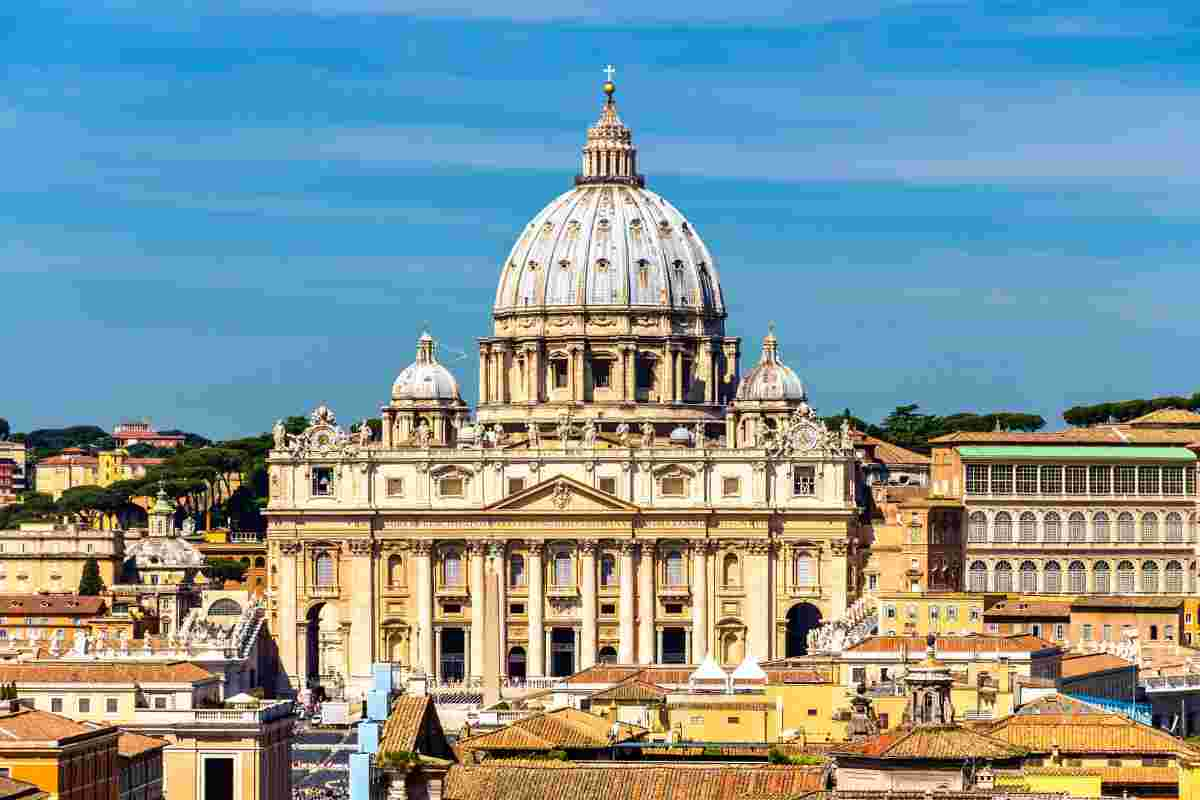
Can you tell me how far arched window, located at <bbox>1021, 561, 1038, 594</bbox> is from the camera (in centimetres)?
17412

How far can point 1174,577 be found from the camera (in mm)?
174625

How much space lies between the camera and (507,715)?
11338cm

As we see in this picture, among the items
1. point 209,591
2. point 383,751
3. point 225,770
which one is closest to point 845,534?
point 209,591

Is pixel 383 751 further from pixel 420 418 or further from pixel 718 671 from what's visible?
pixel 420 418

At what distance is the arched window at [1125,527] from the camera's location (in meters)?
174

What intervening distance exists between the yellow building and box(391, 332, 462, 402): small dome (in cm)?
4478

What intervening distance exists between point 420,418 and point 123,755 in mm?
102763

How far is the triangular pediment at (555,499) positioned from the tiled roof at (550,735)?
84.6 meters

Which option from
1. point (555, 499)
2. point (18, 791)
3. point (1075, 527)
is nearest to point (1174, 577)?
point (1075, 527)

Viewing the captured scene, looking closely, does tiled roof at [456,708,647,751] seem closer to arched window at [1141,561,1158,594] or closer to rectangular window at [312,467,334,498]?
arched window at [1141,561,1158,594]

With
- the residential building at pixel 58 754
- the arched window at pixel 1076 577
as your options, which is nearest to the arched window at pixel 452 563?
the arched window at pixel 1076 577

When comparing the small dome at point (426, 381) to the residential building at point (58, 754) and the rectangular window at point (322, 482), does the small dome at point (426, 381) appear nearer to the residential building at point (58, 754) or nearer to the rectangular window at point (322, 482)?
the rectangular window at point (322, 482)

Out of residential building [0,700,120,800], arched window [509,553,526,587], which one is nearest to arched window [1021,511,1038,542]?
arched window [509,553,526,587]

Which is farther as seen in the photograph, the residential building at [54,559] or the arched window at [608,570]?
the residential building at [54,559]
